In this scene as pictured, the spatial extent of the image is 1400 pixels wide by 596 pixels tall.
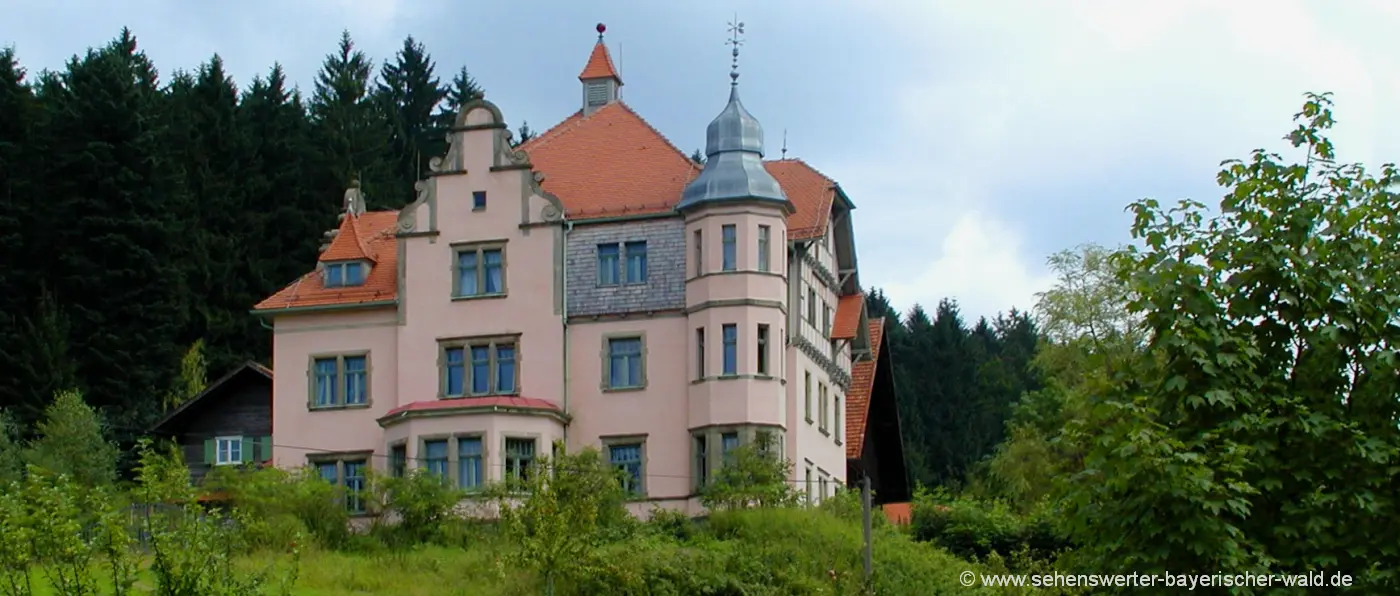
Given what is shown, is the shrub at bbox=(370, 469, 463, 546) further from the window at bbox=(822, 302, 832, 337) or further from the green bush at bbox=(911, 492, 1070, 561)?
the window at bbox=(822, 302, 832, 337)

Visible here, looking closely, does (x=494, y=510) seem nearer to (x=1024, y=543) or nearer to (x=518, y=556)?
(x=518, y=556)

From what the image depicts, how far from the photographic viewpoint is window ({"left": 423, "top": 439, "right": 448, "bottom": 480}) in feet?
172

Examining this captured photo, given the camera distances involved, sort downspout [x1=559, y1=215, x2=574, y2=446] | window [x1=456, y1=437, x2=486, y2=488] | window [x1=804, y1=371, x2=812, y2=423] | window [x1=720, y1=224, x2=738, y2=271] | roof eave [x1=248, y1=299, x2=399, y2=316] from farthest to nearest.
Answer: window [x1=804, y1=371, x2=812, y2=423] → roof eave [x1=248, y1=299, x2=399, y2=316] → downspout [x1=559, y1=215, x2=574, y2=446] → window [x1=720, y1=224, x2=738, y2=271] → window [x1=456, y1=437, x2=486, y2=488]

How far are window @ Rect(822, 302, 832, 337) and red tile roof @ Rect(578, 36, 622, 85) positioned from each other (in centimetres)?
835

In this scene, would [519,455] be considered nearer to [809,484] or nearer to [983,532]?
[809,484]

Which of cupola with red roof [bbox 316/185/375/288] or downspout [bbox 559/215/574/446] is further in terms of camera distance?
cupola with red roof [bbox 316/185/375/288]

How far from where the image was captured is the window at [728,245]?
173 ft

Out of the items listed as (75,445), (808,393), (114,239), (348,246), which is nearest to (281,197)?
(114,239)

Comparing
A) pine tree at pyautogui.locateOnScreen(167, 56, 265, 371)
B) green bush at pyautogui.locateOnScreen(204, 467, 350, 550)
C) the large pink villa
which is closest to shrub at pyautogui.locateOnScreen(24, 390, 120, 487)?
the large pink villa

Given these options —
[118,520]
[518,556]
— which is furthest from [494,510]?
[118,520]

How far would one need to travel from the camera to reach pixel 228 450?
6081 centimetres

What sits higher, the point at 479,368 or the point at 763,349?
the point at 763,349

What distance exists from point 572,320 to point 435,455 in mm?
4426

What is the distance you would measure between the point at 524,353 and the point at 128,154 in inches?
955
